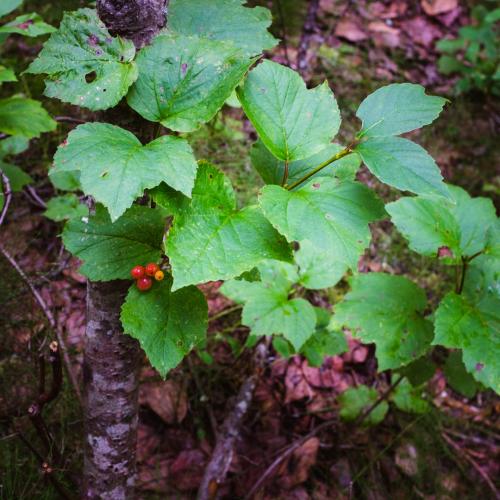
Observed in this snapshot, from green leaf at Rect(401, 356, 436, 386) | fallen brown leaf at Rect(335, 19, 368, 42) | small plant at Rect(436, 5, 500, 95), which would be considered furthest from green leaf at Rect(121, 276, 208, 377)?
small plant at Rect(436, 5, 500, 95)

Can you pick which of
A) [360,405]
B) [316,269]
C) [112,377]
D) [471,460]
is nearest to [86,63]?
[112,377]

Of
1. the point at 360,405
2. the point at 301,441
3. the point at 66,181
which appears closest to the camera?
the point at 301,441

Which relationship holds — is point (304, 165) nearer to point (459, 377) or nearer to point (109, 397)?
point (109, 397)

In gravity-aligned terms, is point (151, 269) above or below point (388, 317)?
above

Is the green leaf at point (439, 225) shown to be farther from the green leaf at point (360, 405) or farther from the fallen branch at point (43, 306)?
the fallen branch at point (43, 306)

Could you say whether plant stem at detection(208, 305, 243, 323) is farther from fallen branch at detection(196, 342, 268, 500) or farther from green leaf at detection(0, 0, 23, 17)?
green leaf at detection(0, 0, 23, 17)

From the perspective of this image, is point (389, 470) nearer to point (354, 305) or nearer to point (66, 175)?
point (354, 305)

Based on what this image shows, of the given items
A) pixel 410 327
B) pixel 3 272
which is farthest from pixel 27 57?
pixel 410 327

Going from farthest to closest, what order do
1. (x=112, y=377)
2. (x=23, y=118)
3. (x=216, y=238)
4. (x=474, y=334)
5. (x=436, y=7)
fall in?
(x=436, y=7) < (x=23, y=118) < (x=474, y=334) < (x=112, y=377) < (x=216, y=238)
